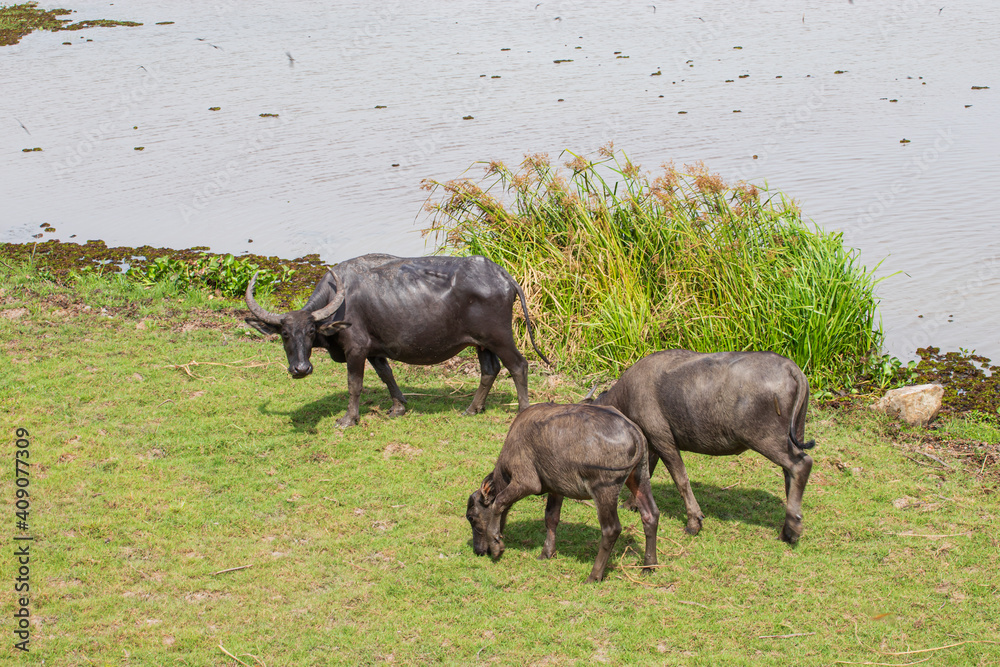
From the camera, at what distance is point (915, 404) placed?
31.1 ft

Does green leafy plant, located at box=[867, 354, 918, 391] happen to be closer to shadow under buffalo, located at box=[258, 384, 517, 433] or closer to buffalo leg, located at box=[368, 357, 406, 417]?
shadow under buffalo, located at box=[258, 384, 517, 433]

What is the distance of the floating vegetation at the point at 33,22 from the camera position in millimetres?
35422

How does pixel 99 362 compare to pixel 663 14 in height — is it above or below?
below

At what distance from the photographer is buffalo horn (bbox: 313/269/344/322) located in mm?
9070

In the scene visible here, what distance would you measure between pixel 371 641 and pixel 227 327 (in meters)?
7.16

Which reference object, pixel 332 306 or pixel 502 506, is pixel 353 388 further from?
pixel 502 506

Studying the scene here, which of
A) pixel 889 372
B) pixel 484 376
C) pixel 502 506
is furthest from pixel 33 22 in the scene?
pixel 502 506

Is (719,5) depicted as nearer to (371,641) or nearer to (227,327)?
(227,327)

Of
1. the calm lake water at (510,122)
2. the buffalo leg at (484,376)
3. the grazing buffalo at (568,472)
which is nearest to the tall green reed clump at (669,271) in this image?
the buffalo leg at (484,376)

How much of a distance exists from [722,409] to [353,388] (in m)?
4.03

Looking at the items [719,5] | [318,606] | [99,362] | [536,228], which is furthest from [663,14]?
[318,606]

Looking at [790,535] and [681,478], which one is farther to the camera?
[681,478]

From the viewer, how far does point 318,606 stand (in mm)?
6355

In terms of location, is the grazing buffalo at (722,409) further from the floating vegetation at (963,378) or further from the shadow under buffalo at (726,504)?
the floating vegetation at (963,378)
